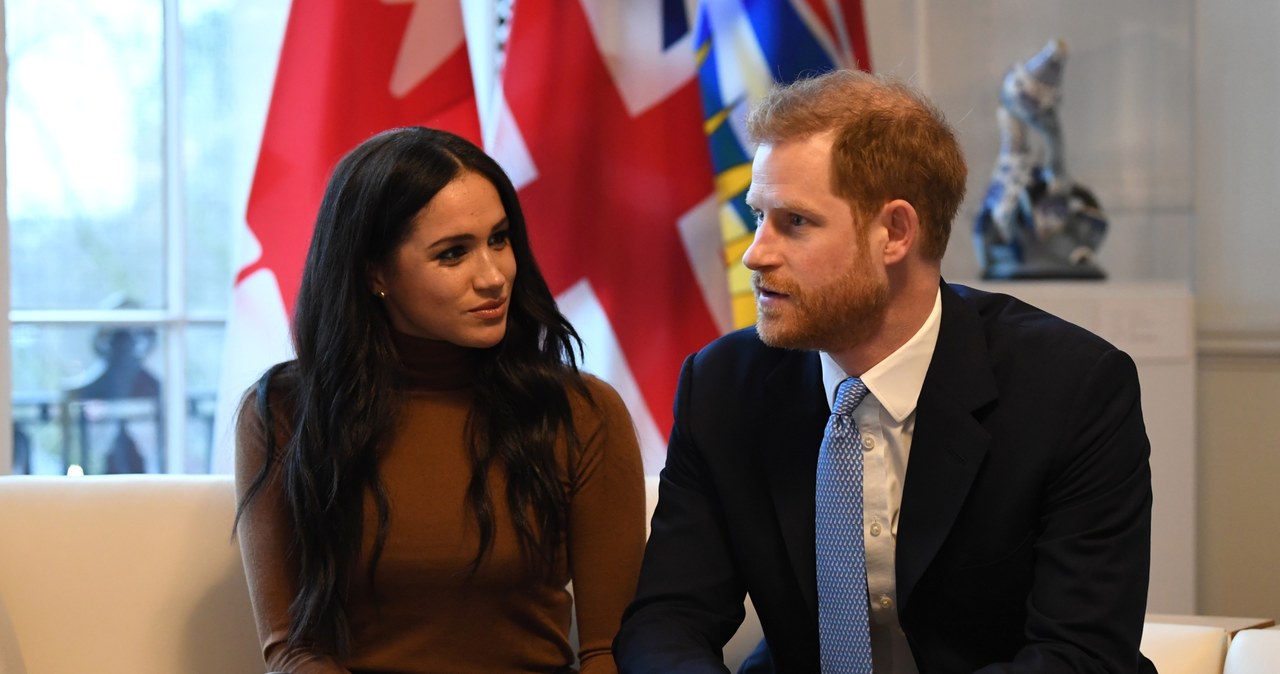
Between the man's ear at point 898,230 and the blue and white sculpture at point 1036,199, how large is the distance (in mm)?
1390

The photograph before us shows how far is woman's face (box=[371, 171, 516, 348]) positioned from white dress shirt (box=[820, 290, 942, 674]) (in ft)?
1.68

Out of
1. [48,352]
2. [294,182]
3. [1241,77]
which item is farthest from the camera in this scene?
[1241,77]

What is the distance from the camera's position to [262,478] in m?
1.75

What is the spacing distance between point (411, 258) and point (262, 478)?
0.35 metres

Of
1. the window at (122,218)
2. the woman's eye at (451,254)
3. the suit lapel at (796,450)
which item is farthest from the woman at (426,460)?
the window at (122,218)

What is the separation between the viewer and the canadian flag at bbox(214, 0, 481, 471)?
243cm

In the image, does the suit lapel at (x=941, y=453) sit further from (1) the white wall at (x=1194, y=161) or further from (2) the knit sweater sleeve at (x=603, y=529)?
(1) the white wall at (x=1194, y=161)

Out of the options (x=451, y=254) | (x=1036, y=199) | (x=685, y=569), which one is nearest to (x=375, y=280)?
(x=451, y=254)

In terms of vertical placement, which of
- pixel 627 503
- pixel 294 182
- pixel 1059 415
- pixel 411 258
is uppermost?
pixel 294 182

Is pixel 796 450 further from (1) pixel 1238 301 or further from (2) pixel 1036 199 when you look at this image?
(1) pixel 1238 301

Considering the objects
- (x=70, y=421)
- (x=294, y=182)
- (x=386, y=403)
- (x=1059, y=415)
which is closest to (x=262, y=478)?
(x=386, y=403)

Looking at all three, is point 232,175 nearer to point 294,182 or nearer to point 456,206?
point 294,182

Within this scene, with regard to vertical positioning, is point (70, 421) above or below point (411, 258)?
below

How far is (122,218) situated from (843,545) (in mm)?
1890
